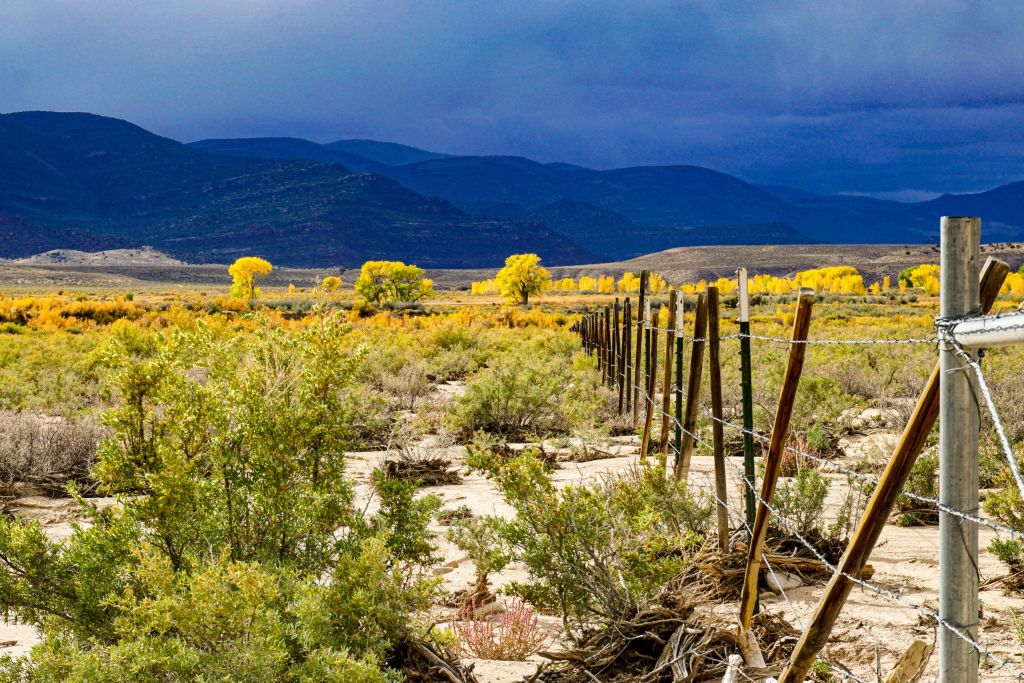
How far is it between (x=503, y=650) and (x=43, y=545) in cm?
227

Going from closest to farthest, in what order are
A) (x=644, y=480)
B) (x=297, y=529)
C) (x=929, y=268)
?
1. (x=297, y=529)
2. (x=644, y=480)
3. (x=929, y=268)

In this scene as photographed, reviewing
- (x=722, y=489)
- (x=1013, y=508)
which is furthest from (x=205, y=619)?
(x=1013, y=508)

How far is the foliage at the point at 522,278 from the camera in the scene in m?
71.6

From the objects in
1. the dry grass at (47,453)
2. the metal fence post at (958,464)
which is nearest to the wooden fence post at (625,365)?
the dry grass at (47,453)

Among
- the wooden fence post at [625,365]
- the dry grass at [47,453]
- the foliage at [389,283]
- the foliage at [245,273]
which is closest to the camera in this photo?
A: the dry grass at [47,453]

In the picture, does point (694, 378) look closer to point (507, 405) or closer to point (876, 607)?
point (876, 607)

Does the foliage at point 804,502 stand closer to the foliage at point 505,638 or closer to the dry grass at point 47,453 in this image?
the foliage at point 505,638

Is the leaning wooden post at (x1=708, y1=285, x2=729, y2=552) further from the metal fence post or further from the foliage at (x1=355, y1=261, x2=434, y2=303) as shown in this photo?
the foliage at (x1=355, y1=261, x2=434, y2=303)

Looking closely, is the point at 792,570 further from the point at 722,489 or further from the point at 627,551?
the point at 627,551


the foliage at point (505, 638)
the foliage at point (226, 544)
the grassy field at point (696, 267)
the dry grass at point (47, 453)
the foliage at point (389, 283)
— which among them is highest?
the grassy field at point (696, 267)

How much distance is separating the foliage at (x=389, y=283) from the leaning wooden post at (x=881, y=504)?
79.6m

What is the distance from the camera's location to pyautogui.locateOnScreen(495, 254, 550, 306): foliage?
7162 centimetres

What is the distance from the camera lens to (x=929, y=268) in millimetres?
114625

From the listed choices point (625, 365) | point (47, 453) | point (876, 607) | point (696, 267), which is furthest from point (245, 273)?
point (876, 607)
